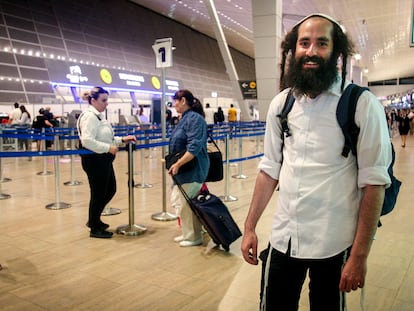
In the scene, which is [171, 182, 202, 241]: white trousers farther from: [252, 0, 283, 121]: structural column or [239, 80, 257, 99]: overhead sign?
[239, 80, 257, 99]: overhead sign

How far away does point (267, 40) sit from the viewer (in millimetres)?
16547

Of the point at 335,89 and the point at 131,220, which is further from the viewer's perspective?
the point at 131,220

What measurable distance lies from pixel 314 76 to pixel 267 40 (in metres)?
15.6

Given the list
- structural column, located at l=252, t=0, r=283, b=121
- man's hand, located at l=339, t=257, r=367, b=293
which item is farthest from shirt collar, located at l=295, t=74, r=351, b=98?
structural column, located at l=252, t=0, r=283, b=121

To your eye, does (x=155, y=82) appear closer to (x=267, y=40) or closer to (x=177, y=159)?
(x=267, y=40)

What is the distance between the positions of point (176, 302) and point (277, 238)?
1896mm

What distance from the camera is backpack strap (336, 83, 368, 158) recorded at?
1.63 meters

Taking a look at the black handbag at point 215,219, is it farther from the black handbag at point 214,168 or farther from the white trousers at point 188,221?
the black handbag at point 214,168

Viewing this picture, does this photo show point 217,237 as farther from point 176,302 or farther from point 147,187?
point 147,187

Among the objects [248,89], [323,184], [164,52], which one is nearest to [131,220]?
[164,52]

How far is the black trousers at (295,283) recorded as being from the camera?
178cm

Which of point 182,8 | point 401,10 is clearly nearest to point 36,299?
point 401,10

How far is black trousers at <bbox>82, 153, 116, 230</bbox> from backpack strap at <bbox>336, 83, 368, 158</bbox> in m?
3.94

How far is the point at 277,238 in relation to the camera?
71.7 inches
